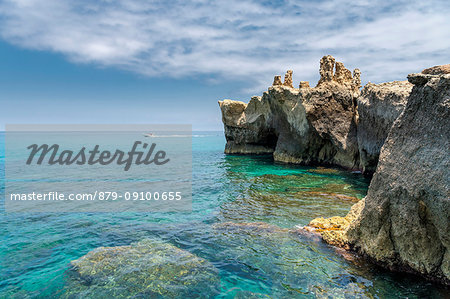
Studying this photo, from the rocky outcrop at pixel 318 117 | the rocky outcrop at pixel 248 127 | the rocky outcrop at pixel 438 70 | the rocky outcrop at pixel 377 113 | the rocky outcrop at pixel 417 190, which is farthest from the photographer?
the rocky outcrop at pixel 248 127

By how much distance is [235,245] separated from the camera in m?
10.0

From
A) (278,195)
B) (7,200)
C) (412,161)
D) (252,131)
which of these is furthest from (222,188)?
(252,131)

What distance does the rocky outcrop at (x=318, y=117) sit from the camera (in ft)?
86.8

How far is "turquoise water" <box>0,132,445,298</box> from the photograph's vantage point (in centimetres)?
724

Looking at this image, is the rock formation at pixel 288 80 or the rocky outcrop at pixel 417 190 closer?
the rocky outcrop at pixel 417 190

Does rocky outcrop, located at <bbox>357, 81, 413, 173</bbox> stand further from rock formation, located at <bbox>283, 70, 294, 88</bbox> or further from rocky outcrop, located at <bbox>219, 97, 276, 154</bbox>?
Result: rocky outcrop, located at <bbox>219, 97, 276, 154</bbox>

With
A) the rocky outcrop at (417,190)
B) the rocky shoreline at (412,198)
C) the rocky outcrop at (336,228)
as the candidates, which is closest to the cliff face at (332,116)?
the rocky shoreline at (412,198)

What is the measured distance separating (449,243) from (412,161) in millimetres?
1822

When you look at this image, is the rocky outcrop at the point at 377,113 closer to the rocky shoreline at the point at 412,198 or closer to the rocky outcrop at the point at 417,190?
the rocky shoreline at the point at 412,198

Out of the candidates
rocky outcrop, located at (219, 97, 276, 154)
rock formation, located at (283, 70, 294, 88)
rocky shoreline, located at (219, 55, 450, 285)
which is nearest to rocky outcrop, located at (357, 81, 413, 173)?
rocky shoreline, located at (219, 55, 450, 285)

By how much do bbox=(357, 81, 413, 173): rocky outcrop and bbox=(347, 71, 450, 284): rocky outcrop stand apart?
979 centimetres

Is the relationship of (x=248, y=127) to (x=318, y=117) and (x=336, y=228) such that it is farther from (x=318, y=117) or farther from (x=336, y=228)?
(x=336, y=228)

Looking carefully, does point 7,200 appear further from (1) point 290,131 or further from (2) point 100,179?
(1) point 290,131

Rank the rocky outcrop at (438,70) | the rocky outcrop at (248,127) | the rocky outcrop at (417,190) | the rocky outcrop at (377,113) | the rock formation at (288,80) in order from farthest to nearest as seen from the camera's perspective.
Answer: the rocky outcrop at (248,127)
the rock formation at (288,80)
the rocky outcrop at (377,113)
the rocky outcrop at (438,70)
the rocky outcrop at (417,190)
